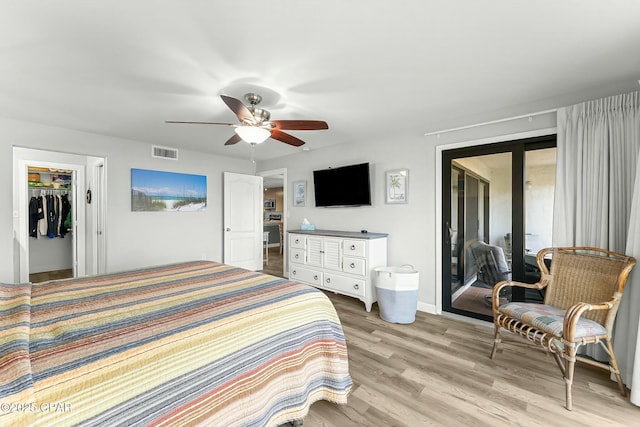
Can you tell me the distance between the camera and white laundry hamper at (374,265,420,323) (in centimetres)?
297

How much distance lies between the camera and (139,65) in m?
1.95

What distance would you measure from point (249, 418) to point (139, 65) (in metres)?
2.34

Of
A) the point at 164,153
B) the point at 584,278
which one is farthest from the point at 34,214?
the point at 584,278

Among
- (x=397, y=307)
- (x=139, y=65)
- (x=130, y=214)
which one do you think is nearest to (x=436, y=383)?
(x=397, y=307)

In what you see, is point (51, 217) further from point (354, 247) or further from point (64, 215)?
point (354, 247)

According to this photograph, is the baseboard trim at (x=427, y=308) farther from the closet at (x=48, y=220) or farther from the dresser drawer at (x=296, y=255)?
the closet at (x=48, y=220)

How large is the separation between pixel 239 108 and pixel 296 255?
8.59 feet

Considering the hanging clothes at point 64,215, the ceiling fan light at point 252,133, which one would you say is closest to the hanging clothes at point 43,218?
the hanging clothes at point 64,215

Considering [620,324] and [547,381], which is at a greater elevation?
[620,324]

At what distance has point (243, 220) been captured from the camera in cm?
529

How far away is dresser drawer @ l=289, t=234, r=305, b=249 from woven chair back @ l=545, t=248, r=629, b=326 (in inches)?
113

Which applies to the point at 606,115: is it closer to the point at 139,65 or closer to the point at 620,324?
the point at 620,324

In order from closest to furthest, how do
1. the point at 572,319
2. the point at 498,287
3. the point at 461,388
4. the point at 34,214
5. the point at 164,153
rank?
the point at 572,319 < the point at 461,388 < the point at 498,287 < the point at 164,153 < the point at 34,214

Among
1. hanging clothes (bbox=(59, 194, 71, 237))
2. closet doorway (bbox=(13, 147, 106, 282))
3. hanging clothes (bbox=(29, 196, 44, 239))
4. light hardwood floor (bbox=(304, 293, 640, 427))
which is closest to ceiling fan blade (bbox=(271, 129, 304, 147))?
light hardwood floor (bbox=(304, 293, 640, 427))
